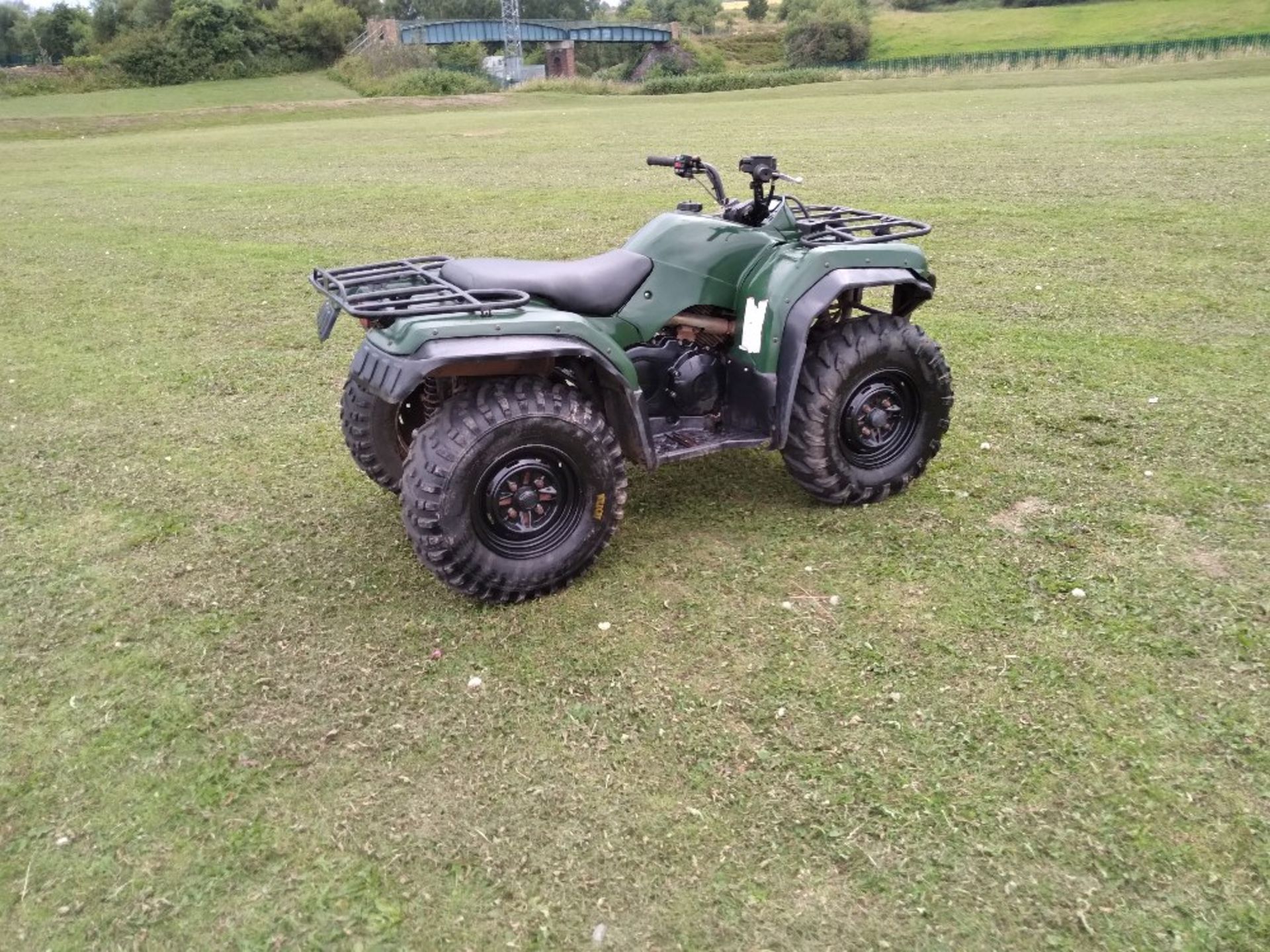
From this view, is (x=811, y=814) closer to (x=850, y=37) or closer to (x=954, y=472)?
(x=954, y=472)

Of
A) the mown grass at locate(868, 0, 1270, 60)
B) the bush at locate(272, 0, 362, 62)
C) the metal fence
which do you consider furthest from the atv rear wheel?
the mown grass at locate(868, 0, 1270, 60)

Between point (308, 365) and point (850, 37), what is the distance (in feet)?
274

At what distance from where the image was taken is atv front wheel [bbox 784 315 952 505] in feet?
15.4

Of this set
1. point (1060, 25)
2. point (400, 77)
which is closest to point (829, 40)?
point (1060, 25)

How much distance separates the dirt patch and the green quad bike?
49cm

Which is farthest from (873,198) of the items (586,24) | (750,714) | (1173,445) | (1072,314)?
(586,24)

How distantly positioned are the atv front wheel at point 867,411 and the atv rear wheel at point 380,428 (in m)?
1.85

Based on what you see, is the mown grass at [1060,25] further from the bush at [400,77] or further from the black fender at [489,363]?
the black fender at [489,363]

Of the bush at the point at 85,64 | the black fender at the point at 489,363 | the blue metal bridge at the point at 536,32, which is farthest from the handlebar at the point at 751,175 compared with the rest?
the blue metal bridge at the point at 536,32

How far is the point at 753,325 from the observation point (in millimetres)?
4641

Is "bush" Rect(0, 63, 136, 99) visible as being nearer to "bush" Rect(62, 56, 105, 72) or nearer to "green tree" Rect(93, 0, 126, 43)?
"bush" Rect(62, 56, 105, 72)

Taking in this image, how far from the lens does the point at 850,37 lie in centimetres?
8056

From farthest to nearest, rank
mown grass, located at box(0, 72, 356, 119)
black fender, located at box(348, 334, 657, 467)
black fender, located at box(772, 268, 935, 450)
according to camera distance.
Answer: mown grass, located at box(0, 72, 356, 119) → black fender, located at box(772, 268, 935, 450) → black fender, located at box(348, 334, 657, 467)

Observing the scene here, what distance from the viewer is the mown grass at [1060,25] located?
69.6 m
